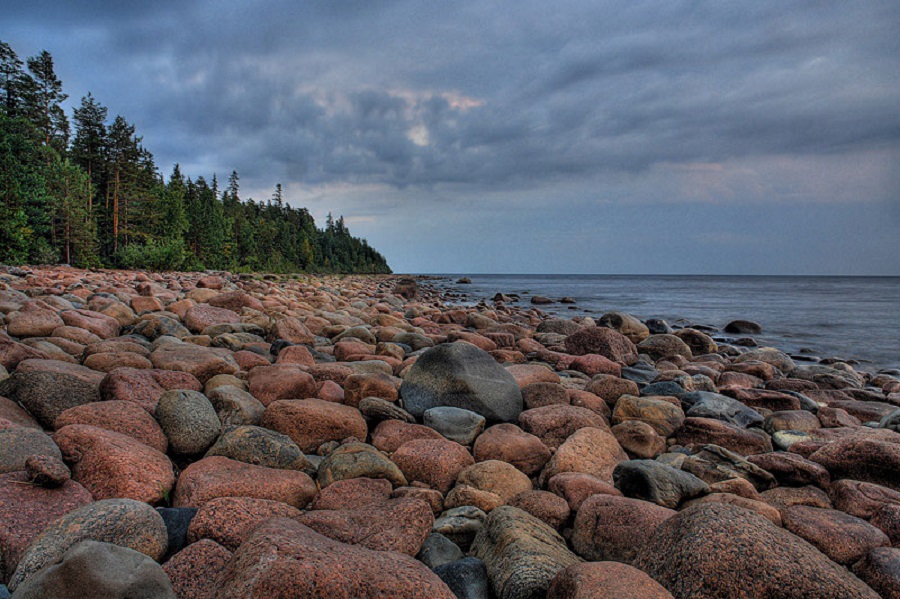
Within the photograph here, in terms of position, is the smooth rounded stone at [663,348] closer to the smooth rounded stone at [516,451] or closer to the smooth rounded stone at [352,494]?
the smooth rounded stone at [516,451]

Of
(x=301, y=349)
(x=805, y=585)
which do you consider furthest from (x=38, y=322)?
(x=805, y=585)

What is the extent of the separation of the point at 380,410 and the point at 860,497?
12.1 ft

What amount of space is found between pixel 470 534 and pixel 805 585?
1.64 m

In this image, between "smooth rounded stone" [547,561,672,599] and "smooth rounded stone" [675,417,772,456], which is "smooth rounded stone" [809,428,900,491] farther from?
"smooth rounded stone" [547,561,672,599]

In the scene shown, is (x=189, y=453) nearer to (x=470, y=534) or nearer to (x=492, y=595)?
(x=470, y=534)

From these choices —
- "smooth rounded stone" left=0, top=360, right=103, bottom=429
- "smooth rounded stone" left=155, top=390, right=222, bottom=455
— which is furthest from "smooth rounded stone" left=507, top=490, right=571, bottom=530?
"smooth rounded stone" left=0, top=360, right=103, bottom=429

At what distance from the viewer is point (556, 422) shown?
4535 mm

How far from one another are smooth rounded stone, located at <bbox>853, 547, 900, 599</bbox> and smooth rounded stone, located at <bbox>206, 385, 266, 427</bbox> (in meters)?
4.21

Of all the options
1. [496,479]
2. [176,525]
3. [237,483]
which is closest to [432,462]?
[496,479]

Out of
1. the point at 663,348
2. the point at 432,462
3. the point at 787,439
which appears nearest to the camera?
the point at 432,462

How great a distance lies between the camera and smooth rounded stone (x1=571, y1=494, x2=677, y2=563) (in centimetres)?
261

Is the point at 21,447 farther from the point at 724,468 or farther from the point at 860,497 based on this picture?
the point at 860,497

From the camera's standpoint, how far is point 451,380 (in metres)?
4.79

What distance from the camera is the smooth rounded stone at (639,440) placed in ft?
14.2
